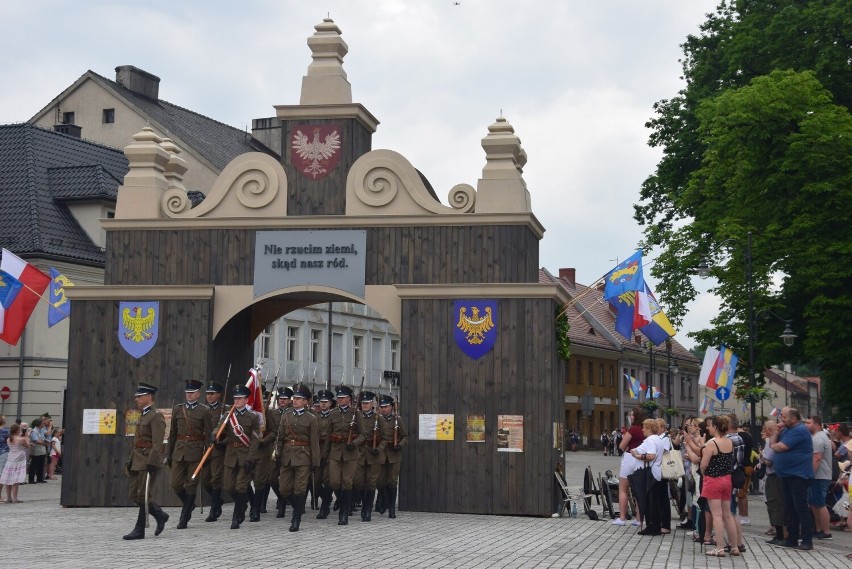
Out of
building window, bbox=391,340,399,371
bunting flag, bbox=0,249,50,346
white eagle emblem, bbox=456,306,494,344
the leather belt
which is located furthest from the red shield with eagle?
building window, bbox=391,340,399,371

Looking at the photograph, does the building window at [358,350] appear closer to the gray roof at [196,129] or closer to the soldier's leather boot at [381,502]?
the gray roof at [196,129]

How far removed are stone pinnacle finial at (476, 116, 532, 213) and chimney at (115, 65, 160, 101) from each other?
32.8 meters

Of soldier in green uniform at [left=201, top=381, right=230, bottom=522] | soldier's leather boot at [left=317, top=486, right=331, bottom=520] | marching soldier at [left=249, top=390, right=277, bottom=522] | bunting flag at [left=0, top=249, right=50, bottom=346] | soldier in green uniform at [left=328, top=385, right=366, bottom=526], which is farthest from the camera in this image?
bunting flag at [left=0, top=249, right=50, bottom=346]

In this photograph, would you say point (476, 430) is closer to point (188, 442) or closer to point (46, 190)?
point (188, 442)

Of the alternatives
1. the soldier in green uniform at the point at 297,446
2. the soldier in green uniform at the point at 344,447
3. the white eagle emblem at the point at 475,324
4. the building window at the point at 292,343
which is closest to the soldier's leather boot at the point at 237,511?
the soldier in green uniform at the point at 297,446

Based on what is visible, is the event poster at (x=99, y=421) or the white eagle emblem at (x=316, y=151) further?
the white eagle emblem at (x=316, y=151)

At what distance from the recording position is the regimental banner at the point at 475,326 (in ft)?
63.9

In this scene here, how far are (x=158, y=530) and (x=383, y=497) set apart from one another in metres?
4.83

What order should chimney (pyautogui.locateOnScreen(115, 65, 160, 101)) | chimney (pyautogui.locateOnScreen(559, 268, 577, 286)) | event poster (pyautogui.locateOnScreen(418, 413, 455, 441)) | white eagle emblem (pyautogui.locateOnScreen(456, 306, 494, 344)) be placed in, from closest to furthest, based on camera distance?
event poster (pyautogui.locateOnScreen(418, 413, 455, 441)) < white eagle emblem (pyautogui.locateOnScreen(456, 306, 494, 344)) < chimney (pyautogui.locateOnScreen(115, 65, 160, 101)) < chimney (pyautogui.locateOnScreen(559, 268, 577, 286))

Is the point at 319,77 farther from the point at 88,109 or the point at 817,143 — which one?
the point at 88,109

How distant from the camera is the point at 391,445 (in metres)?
18.7

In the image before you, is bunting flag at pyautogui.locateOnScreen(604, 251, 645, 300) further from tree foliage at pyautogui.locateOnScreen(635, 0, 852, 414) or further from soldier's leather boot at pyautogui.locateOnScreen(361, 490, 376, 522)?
tree foliage at pyautogui.locateOnScreen(635, 0, 852, 414)

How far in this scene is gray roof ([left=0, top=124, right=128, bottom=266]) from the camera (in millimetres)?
36438

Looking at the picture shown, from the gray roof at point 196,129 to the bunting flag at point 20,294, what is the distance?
21303 mm
